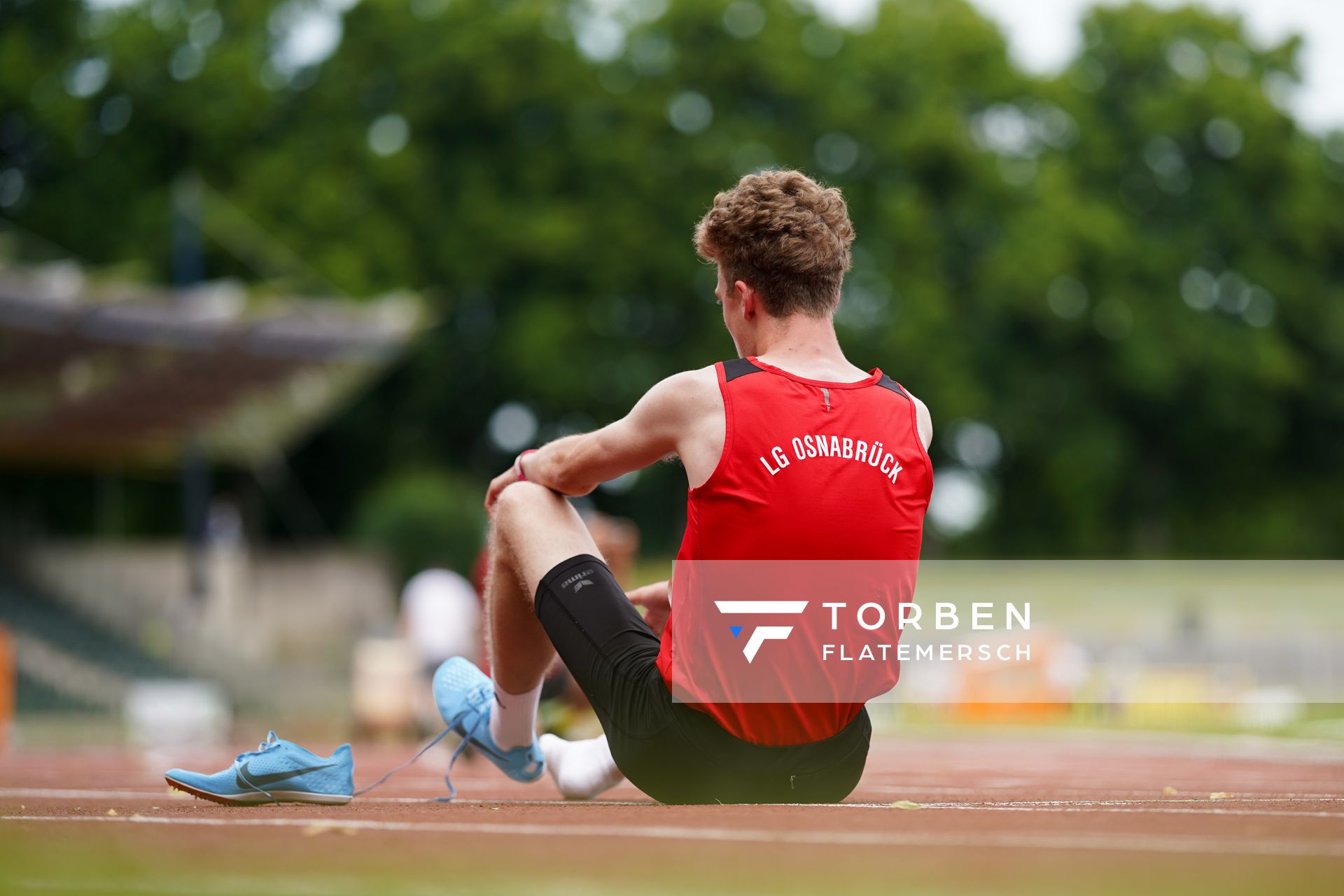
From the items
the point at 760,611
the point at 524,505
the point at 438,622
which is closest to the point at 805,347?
the point at 760,611

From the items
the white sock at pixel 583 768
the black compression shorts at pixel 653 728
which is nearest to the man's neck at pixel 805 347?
the black compression shorts at pixel 653 728

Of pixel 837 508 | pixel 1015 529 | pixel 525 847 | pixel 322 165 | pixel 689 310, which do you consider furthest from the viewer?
pixel 1015 529

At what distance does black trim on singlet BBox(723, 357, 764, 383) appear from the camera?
395 cm

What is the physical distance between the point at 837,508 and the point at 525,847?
1.13 metres

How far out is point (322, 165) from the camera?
119ft

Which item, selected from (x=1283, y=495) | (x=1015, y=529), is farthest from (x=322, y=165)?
(x=1283, y=495)

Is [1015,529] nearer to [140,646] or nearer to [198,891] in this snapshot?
[140,646]

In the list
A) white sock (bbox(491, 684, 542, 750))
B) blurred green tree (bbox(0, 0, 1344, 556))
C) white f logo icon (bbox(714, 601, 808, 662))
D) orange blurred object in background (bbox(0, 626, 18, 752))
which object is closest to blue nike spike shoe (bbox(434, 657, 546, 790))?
white sock (bbox(491, 684, 542, 750))

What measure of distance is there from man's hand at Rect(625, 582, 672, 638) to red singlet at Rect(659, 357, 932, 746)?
0.55 m

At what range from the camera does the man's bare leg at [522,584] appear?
4.17m

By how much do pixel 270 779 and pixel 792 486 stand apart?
5.02 feet

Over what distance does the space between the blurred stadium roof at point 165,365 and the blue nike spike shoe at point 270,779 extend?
20926 millimetres

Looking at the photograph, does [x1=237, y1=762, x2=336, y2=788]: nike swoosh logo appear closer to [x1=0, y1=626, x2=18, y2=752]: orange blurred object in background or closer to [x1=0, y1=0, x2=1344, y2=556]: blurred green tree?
[x1=0, y1=626, x2=18, y2=752]: orange blurred object in background

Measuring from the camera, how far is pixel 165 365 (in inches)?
1068
